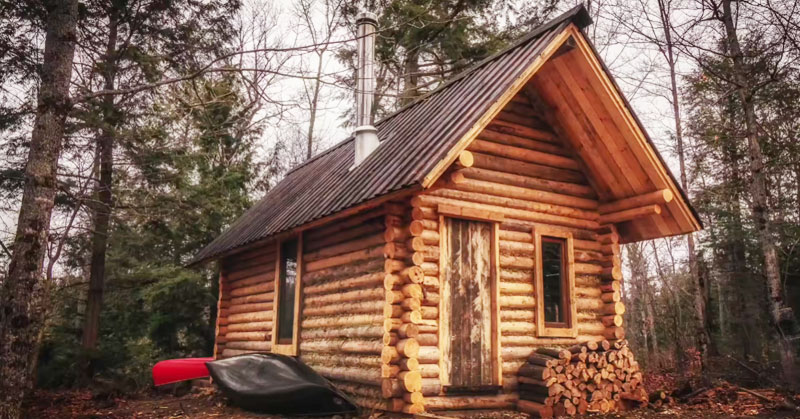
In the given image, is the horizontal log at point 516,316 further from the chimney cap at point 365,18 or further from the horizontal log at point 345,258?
the chimney cap at point 365,18

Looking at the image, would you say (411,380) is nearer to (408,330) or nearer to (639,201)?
(408,330)

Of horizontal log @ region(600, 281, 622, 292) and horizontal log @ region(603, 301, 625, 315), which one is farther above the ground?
horizontal log @ region(600, 281, 622, 292)

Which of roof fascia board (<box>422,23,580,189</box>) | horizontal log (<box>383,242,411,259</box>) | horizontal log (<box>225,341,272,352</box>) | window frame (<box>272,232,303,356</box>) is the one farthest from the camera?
horizontal log (<box>225,341,272,352</box>)

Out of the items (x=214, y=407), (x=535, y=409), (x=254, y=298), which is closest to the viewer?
(x=535, y=409)

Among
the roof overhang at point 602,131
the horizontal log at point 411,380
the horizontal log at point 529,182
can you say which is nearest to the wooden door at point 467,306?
the horizontal log at point 411,380

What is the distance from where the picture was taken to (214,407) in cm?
1023

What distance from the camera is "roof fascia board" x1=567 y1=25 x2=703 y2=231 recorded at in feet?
30.0

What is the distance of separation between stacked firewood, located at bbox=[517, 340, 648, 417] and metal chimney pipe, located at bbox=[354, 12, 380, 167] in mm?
4685

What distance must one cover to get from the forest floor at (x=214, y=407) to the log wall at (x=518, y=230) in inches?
44.1

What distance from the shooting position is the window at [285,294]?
11484 mm

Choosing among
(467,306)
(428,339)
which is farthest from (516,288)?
(428,339)

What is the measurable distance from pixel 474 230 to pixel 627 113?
3.12 meters

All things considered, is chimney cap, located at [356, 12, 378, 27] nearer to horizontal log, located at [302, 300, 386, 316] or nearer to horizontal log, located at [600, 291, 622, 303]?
horizontal log, located at [302, 300, 386, 316]

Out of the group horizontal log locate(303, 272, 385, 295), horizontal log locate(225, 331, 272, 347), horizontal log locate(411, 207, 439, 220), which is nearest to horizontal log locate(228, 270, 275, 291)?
horizontal log locate(225, 331, 272, 347)
